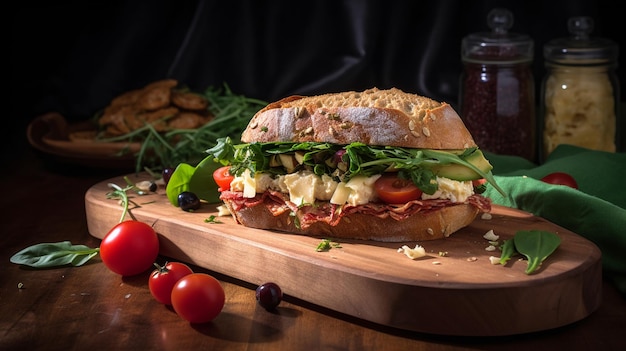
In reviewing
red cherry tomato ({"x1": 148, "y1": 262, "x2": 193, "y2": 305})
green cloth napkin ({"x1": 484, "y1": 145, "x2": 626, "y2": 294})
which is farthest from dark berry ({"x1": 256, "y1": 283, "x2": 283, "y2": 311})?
green cloth napkin ({"x1": 484, "y1": 145, "x2": 626, "y2": 294})

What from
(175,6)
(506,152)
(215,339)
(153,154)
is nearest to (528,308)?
(215,339)

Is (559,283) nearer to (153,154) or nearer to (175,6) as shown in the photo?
(153,154)

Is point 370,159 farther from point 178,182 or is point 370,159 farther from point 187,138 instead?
point 187,138

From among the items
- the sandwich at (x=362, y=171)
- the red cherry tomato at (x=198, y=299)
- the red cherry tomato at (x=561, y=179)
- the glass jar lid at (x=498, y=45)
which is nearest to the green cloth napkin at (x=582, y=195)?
the red cherry tomato at (x=561, y=179)

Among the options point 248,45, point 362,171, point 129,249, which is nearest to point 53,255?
point 129,249

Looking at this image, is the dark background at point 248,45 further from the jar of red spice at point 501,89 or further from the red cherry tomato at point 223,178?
the red cherry tomato at point 223,178
